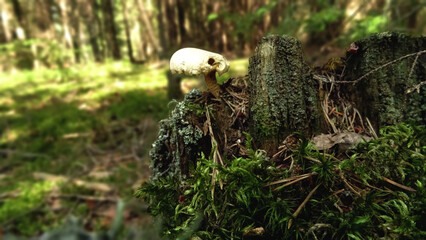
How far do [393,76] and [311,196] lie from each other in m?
0.90

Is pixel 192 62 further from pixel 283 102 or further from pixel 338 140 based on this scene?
pixel 338 140

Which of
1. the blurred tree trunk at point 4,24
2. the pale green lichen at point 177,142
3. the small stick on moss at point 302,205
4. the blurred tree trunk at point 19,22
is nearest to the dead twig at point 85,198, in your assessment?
the pale green lichen at point 177,142

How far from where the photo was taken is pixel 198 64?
1.37 meters

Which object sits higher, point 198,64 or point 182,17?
point 182,17

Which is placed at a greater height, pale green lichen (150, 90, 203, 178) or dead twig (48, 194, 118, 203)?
pale green lichen (150, 90, 203, 178)

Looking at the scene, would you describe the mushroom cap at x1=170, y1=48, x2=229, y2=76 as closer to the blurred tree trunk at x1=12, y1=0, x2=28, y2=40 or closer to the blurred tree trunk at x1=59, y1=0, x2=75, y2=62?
the blurred tree trunk at x1=59, y1=0, x2=75, y2=62

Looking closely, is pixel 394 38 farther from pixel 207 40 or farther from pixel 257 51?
pixel 207 40

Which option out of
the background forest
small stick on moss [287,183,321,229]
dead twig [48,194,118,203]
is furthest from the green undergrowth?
dead twig [48,194,118,203]

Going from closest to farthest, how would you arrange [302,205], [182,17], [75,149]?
1. [302,205]
2. [75,149]
3. [182,17]

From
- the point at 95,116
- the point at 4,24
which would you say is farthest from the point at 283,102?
the point at 4,24

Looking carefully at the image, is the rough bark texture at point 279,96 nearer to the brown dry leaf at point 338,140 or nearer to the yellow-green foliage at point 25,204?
the brown dry leaf at point 338,140

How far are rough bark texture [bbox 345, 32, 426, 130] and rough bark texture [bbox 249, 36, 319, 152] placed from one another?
38cm

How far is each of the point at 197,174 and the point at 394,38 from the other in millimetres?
1329

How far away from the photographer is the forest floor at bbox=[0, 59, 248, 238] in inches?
131
